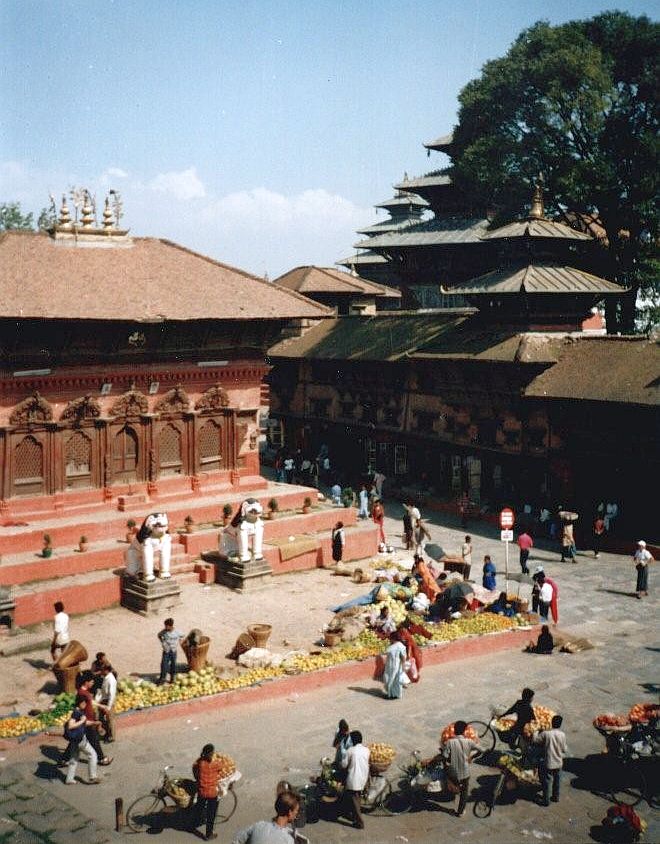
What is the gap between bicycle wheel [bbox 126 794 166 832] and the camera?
13.1 m

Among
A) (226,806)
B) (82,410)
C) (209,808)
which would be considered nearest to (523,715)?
(226,806)

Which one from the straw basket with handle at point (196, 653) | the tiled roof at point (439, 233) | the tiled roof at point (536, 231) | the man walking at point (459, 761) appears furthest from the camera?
the tiled roof at point (439, 233)

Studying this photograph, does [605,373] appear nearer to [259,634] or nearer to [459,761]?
[259,634]

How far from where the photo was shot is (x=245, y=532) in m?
25.1

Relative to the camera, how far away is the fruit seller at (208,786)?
12.8 metres

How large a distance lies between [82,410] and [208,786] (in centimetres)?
1618

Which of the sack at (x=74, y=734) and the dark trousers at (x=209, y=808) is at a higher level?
the sack at (x=74, y=734)

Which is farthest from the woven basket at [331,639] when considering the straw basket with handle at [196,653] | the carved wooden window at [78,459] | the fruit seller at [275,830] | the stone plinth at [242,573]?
the carved wooden window at [78,459]

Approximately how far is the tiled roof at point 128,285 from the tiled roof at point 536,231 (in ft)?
30.0

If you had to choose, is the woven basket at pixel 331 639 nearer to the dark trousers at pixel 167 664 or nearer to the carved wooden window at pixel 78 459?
the dark trousers at pixel 167 664

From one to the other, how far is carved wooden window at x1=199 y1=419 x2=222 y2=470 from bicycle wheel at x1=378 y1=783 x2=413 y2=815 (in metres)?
17.2

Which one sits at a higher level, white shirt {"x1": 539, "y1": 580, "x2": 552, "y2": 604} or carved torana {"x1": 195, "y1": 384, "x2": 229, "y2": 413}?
carved torana {"x1": 195, "y1": 384, "x2": 229, "y2": 413}

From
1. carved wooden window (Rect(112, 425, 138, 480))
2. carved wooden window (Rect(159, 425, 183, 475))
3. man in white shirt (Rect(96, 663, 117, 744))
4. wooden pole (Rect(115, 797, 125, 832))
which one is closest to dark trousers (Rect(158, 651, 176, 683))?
man in white shirt (Rect(96, 663, 117, 744))

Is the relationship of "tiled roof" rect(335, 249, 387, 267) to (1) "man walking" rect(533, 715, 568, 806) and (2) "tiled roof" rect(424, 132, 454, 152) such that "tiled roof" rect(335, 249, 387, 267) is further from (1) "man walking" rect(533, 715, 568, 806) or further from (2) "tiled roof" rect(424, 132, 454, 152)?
(1) "man walking" rect(533, 715, 568, 806)
